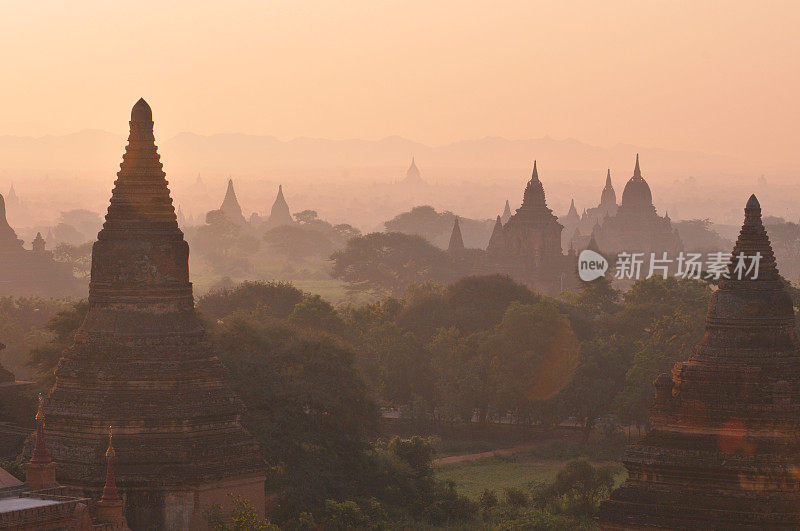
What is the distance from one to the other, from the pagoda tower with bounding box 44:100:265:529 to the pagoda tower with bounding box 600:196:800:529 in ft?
24.2

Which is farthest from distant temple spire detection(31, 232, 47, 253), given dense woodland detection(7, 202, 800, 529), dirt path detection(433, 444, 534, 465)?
dirt path detection(433, 444, 534, 465)

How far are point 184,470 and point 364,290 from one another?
10730 centimetres

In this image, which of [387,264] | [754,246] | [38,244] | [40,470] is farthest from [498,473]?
[387,264]

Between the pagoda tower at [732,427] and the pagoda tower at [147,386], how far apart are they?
24.2ft

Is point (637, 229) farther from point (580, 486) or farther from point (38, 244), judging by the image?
point (580, 486)

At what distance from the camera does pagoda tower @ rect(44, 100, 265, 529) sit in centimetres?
3394

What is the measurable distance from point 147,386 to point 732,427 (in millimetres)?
10702

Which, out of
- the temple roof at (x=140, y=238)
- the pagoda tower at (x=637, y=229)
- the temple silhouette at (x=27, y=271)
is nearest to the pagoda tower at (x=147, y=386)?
the temple roof at (x=140, y=238)

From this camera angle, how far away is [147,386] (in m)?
34.9

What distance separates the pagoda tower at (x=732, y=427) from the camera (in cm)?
3184

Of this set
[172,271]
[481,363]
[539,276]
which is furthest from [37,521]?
[539,276]

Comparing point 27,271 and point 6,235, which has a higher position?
point 6,235

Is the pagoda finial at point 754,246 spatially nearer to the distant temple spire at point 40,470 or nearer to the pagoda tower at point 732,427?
the pagoda tower at point 732,427

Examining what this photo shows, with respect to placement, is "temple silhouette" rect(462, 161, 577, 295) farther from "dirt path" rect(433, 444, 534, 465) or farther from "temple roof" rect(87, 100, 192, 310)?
"temple roof" rect(87, 100, 192, 310)
